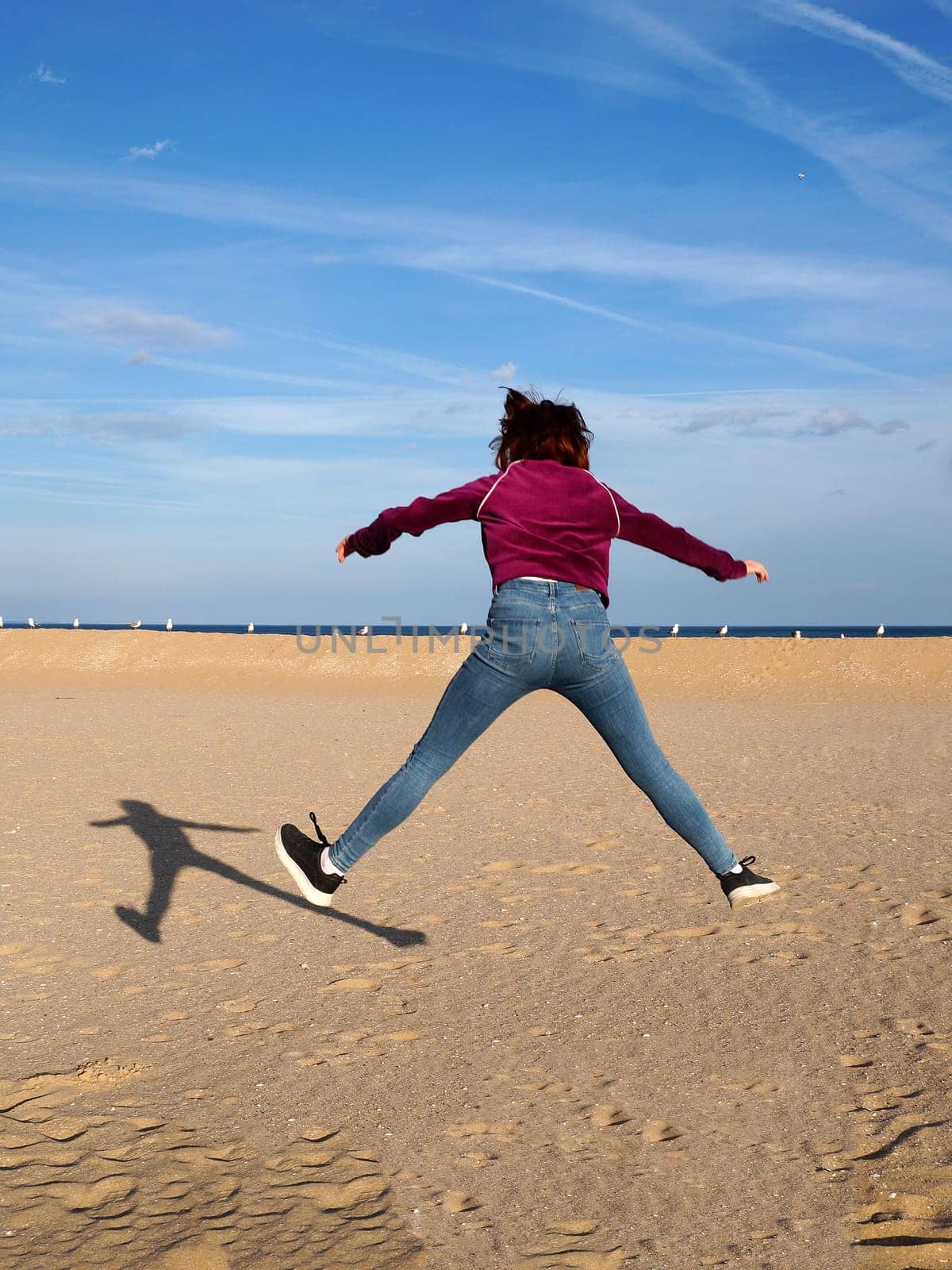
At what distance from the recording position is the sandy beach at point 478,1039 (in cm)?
308

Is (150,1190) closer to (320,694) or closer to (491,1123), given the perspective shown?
(491,1123)

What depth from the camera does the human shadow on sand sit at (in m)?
6.26

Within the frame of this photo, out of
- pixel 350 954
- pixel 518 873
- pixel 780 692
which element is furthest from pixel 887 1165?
pixel 780 692

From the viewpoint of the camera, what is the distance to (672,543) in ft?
13.5

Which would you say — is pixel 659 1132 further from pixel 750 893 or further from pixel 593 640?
pixel 593 640

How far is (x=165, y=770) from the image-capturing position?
1327cm

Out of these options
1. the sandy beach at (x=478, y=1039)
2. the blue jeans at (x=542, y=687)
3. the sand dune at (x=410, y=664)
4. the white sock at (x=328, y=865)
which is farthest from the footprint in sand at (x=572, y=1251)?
the sand dune at (x=410, y=664)

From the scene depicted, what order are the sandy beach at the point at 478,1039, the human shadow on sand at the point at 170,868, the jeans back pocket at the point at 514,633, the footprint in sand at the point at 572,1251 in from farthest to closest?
the human shadow on sand at the point at 170,868
the jeans back pocket at the point at 514,633
the sandy beach at the point at 478,1039
the footprint in sand at the point at 572,1251

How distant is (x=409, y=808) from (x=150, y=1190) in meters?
1.58

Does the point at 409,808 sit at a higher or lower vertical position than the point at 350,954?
higher

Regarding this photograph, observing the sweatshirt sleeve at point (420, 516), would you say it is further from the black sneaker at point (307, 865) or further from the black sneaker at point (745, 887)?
the black sneaker at point (745, 887)

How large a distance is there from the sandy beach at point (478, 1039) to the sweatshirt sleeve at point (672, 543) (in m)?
1.94

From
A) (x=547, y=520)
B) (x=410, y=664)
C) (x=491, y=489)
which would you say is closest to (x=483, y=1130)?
(x=547, y=520)

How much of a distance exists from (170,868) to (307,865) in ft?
12.7
